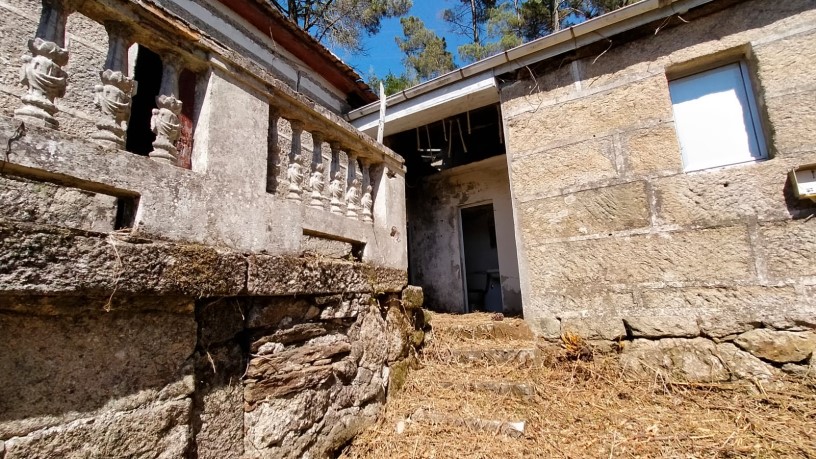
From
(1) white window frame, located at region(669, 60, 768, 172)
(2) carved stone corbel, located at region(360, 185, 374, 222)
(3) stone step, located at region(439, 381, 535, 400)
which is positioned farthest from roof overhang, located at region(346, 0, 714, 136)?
(3) stone step, located at region(439, 381, 535, 400)

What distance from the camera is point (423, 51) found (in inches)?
483

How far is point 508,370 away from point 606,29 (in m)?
3.07

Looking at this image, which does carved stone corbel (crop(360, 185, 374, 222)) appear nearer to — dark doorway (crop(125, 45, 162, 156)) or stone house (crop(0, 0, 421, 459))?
stone house (crop(0, 0, 421, 459))

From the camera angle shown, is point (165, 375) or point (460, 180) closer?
point (165, 375)

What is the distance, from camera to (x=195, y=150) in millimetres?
1683

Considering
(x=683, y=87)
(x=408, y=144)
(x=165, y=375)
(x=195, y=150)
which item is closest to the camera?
(x=165, y=375)

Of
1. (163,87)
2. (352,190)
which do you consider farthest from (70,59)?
(352,190)

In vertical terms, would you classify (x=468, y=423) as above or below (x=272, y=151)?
below

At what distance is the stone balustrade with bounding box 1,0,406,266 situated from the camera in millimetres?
1285

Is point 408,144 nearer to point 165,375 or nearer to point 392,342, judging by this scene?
point 392,342

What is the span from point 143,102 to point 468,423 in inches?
147

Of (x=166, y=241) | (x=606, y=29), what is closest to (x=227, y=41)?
(x=166, y=241)

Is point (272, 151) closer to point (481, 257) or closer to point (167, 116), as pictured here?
point (167, 116)

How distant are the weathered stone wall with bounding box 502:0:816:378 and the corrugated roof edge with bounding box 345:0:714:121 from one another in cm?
10
